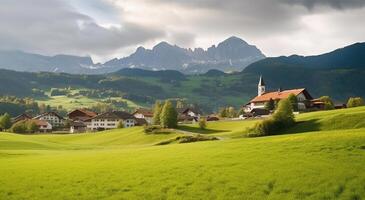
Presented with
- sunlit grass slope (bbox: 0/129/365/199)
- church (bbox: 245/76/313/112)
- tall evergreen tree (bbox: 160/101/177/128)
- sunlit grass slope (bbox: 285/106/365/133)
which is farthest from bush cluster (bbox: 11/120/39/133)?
sunlit grass slope (bbox: 0/129/365/199)

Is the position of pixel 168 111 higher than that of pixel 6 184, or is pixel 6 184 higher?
pixel 168 111

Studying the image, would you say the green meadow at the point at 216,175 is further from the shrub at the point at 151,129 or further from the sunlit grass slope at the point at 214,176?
the shrub at the point at 151,129

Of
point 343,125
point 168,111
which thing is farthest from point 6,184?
point 168,111

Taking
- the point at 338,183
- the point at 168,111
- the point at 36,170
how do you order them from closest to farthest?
1. the point at 338,183
2. the point at 36,170
3. the point at 168,111

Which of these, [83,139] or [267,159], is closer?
[267,159]

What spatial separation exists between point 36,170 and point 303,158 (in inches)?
893

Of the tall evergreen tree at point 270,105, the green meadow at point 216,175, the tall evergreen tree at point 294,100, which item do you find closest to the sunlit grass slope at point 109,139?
the tall evergreen tree at point 294,100

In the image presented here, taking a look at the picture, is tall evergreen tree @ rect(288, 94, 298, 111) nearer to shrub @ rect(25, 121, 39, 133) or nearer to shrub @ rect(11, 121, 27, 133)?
shrub @ rect(25, 121, 39, 133)

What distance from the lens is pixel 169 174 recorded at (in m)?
35.4

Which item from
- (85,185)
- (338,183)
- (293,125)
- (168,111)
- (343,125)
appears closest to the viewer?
(338,183)

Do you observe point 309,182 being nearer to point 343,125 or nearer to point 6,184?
point 6,184

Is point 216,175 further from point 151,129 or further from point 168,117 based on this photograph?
point 168,117

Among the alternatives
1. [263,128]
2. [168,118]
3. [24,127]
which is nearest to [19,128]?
[24,127]

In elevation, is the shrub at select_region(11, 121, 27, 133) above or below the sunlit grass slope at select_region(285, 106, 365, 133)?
above
